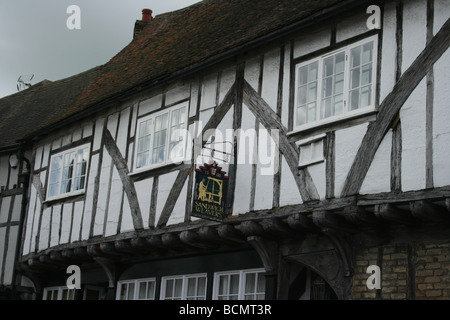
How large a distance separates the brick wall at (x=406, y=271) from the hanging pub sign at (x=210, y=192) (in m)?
2.25

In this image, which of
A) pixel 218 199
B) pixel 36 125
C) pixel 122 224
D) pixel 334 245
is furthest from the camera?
pixel 36 125

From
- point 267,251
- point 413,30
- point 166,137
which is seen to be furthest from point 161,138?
point 413,30

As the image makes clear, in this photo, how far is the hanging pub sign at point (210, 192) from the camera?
10539mm

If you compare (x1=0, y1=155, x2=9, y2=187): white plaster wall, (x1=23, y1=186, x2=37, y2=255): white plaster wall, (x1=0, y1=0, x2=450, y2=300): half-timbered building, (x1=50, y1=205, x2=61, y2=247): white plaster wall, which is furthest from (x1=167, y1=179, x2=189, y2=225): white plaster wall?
(x1=0, y1=155, x2=9, y2=187): white plaster wall

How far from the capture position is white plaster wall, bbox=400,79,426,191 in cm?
865

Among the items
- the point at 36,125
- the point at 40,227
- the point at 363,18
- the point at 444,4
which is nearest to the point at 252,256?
the point at 363,18

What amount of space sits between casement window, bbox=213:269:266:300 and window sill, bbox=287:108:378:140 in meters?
2.14

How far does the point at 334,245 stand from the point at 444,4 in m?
3.19

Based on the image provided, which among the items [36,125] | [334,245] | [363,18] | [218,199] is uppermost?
[36,125]

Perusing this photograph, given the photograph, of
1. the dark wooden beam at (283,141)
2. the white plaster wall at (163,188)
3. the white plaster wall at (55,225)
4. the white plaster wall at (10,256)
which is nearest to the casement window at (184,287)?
the white plaster wall at (163,188)

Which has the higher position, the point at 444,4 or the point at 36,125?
the point at 36,125
